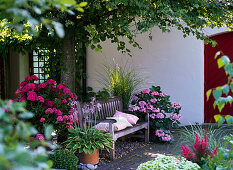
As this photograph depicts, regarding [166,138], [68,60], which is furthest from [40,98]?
[166,138]

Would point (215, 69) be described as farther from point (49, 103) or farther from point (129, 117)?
point (49, 103)

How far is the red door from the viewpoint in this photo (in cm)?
707

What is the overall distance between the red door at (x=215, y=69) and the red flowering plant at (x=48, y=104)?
140 inches

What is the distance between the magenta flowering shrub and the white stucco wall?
4.30 ft

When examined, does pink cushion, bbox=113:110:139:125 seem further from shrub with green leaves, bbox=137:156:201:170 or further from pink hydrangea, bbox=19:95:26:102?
shrub with green leaves, bbox=137:156:201:170

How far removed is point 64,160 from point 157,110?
2.39m

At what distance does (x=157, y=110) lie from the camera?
5.69 m

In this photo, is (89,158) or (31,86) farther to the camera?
(31,86)

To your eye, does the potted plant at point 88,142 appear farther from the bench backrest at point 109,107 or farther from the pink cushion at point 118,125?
the bench backrest at point 109,107

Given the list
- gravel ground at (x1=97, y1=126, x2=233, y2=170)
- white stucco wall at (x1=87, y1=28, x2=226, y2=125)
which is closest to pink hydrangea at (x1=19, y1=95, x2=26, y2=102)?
gravel ground at (x1=97, y1=126, x2=233, y2=170)

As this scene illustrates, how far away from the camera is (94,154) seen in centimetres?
425

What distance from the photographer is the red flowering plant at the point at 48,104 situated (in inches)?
177

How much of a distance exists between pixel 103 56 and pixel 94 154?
3.75 meters

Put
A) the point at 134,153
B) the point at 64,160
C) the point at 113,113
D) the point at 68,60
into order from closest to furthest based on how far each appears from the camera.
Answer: the point at 64,160 → the point at 134,153 → the point at 68,60 → the point at 113,113
